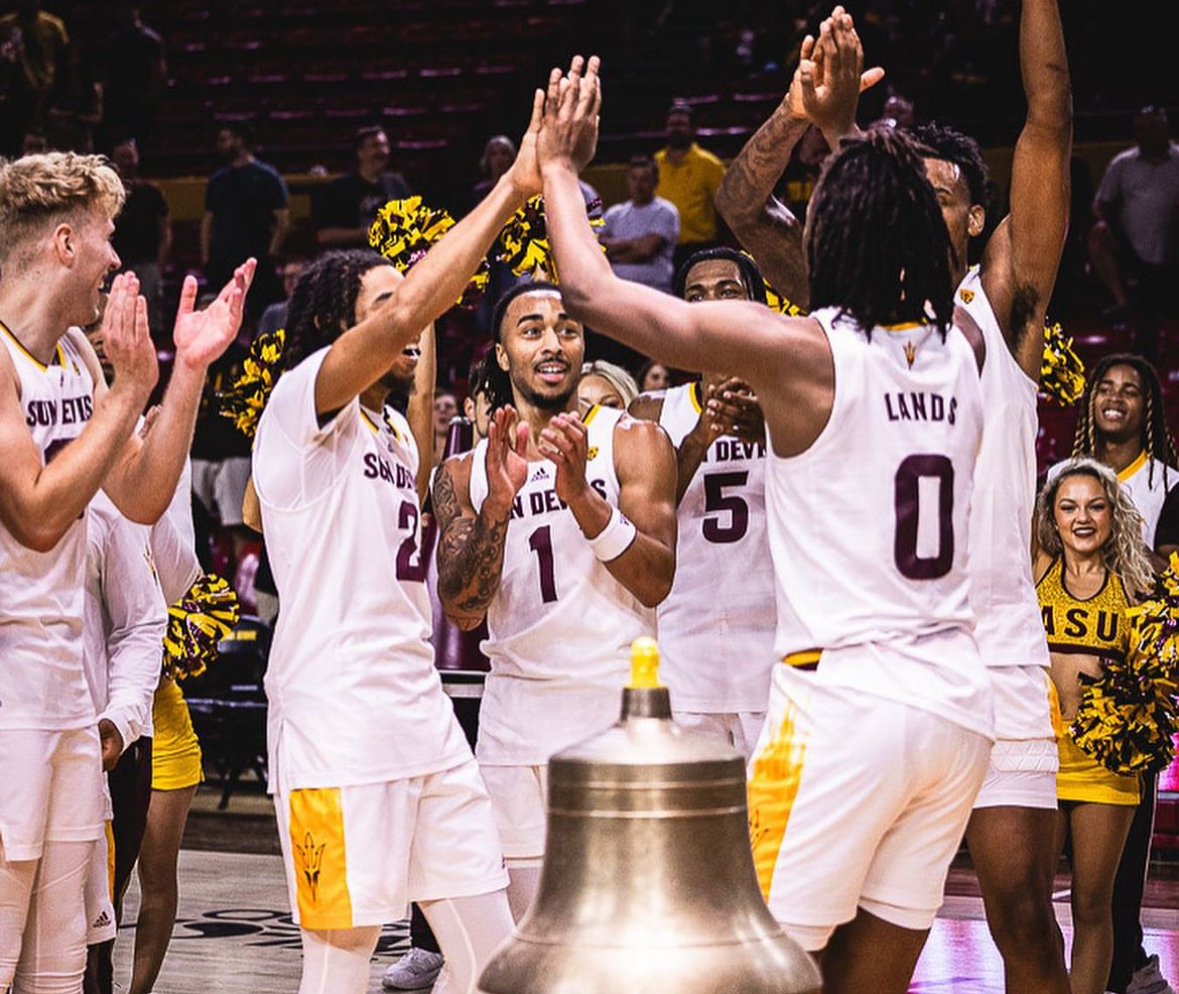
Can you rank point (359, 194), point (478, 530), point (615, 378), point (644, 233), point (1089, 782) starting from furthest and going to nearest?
point (359, 194), point (644, 233), point (615, 378), point (1089, 782), point (478, 530)

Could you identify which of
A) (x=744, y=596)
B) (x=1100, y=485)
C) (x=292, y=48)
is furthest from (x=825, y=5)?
(x=744, y=596)

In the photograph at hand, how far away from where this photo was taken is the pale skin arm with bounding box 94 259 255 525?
4117 mm

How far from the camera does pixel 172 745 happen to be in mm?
6230

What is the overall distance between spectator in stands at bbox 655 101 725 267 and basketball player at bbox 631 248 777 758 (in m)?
8.92

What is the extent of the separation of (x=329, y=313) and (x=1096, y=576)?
3.18m

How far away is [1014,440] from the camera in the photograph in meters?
4.45

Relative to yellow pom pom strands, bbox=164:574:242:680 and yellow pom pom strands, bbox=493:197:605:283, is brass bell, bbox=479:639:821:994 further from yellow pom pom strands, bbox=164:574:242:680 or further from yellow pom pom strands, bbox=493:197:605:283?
yellow pom pom strands, bbox=164:574:242:680

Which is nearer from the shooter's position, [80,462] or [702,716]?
[80,462]

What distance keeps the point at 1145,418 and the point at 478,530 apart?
3645 mm

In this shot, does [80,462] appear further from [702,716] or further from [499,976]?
[702,716]

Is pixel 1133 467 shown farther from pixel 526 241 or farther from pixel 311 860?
pixel 311 860

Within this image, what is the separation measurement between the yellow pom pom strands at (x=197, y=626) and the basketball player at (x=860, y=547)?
121 inches

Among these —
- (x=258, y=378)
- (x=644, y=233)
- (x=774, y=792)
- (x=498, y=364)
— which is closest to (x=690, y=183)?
(x=644, y=233)

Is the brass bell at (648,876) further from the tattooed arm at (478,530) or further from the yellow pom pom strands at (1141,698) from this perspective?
the yellow pom pom strands at (1141,698)
